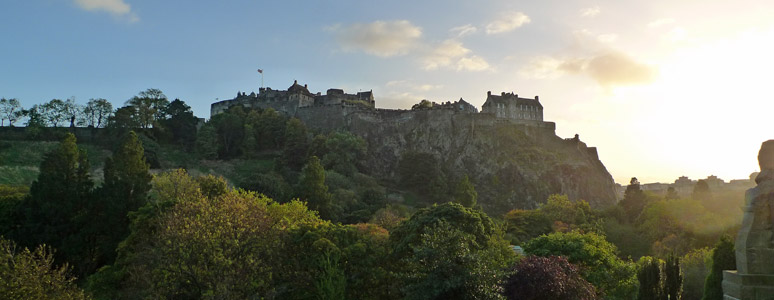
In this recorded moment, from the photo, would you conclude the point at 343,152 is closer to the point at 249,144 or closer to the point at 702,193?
the point at 249,144

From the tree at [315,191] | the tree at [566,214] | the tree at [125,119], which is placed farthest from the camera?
the tree at [125,119]

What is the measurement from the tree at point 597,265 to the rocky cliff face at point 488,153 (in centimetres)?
4409

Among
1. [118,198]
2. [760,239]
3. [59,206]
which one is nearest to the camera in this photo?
[760,239]

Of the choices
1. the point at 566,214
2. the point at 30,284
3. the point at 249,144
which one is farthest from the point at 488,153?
the point at 30,284

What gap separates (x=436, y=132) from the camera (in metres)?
79.5

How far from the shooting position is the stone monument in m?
7.53

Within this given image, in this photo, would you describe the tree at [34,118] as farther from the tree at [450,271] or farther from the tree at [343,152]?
the tree at [450,271]

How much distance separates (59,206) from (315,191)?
22.1 m

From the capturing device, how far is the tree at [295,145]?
236 feet

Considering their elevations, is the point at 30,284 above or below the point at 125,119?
below

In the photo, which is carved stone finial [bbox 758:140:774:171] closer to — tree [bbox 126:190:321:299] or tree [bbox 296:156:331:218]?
tree [bbox 126:190:321:299]

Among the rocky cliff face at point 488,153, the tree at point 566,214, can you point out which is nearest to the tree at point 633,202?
the tree at point 566,214

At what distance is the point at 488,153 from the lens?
253 feet

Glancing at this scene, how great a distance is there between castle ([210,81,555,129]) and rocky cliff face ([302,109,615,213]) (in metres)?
0.55
